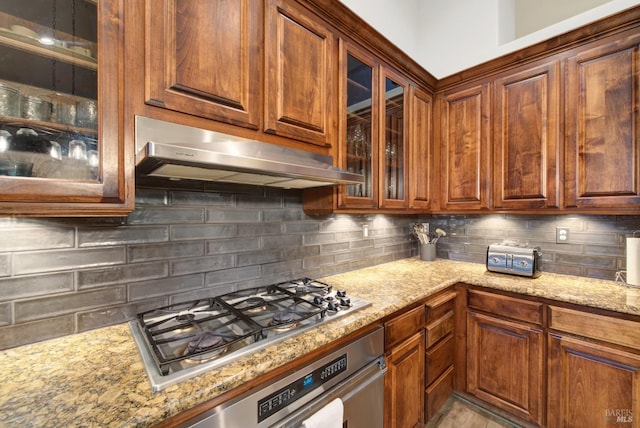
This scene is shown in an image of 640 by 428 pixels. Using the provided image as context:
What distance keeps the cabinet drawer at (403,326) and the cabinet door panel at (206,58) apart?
3.82 ft

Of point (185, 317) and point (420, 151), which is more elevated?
point (420, 151)

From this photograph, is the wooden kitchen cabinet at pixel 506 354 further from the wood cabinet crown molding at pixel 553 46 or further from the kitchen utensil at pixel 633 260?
the wood cabinet crown molding at pixel 553 46

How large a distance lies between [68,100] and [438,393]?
7.84ft

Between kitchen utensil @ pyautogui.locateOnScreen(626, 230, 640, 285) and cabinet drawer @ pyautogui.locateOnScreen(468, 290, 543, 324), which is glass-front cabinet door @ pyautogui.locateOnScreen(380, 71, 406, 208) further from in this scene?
kitchen utensil @ pyautogui.locateOnScreen(626, 230, 640, 285)

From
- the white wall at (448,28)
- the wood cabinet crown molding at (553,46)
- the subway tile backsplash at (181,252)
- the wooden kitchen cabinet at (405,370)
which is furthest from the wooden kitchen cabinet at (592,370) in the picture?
the white wall at (448,28)

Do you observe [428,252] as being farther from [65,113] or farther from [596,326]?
[65,113]

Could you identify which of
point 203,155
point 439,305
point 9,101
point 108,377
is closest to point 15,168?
point 9,101

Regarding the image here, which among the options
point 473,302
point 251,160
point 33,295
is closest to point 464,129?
point 473,302

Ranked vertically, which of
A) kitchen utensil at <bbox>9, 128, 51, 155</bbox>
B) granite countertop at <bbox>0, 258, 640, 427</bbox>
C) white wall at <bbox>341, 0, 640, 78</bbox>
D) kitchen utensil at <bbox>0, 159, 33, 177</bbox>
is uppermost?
white wall at <bbox>341, 0, 640, 78</bbox>

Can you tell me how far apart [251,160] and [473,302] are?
5.97 ft

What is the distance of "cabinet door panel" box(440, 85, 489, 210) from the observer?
214 centimetres

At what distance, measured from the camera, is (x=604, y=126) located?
167cm

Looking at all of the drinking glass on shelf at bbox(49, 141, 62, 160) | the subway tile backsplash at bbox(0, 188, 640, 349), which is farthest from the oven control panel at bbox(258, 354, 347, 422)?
the drinking glass on shelf at bbox(49, 141, 62, 160)

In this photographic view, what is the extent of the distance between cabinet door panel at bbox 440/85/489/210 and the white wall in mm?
530
